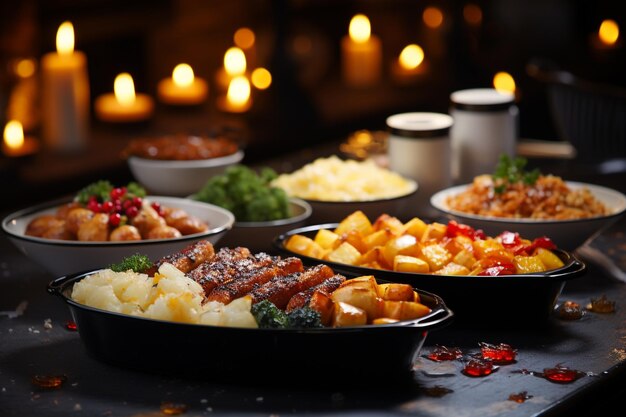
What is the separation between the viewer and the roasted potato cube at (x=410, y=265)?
2.16 m

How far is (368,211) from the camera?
2.90 metres

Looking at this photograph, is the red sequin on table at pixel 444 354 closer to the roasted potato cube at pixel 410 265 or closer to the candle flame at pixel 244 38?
the roasted potato cube at pixel 410 265

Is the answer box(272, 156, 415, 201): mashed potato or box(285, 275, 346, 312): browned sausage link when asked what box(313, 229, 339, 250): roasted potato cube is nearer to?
box(285, 275, 346, 312): browned sausage link

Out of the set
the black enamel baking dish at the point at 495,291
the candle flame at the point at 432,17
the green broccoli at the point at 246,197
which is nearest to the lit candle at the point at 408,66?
the candle flame at the point at 432,17

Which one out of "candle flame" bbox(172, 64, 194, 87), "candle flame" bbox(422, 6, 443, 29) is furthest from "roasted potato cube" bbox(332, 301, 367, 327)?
"candle flame" bbox(422, 6, 443, 29)

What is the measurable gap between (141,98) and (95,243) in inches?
134

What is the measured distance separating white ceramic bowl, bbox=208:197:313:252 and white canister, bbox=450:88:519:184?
903mm

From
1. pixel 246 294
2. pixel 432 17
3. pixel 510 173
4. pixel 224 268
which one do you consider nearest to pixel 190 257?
pixel 224 268

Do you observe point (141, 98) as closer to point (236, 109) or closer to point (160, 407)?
point (236, 109)

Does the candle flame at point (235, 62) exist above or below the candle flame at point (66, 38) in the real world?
below

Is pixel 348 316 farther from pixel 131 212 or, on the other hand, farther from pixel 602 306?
pixel 131 212

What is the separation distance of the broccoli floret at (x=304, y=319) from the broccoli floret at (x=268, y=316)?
0.01 meters

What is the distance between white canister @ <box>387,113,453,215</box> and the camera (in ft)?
10.6

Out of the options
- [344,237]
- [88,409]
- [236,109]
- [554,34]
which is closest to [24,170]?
[236,109]
